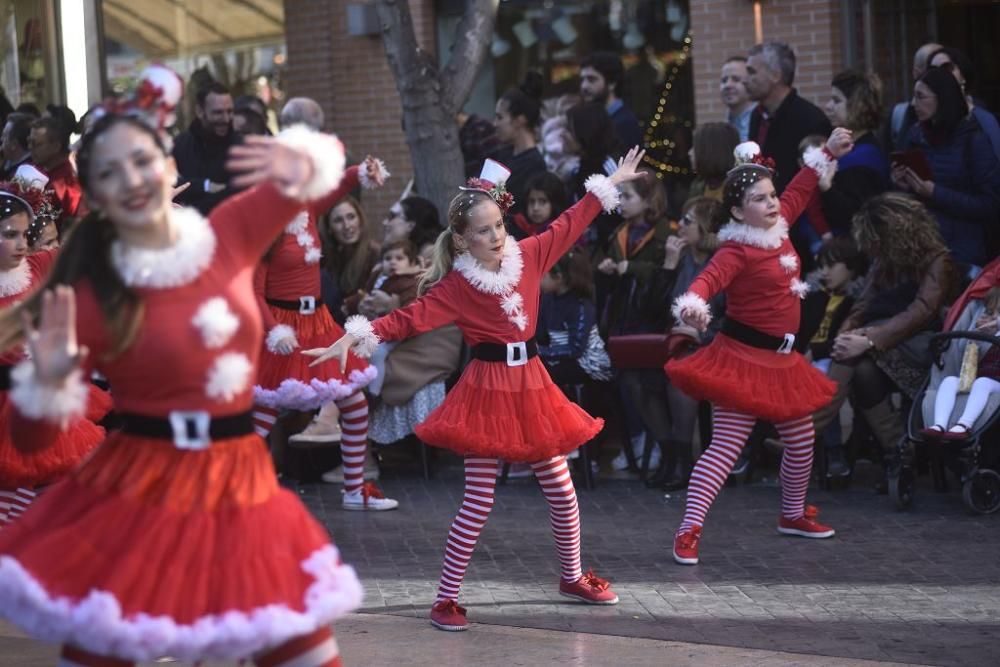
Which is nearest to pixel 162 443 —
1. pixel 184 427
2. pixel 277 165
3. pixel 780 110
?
pixel 184 427

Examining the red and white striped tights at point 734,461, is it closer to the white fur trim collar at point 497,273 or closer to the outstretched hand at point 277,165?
the white fur trim collar at point 497,273

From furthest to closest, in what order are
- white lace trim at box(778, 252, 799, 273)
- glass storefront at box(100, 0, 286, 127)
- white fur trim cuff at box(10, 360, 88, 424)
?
1. glass storefront at box(100, 0, 286, 127)
2. white lace trim at box(778, 252, 799, 273)
3. white fur trim cuff at box(10, 360, 88, 424)

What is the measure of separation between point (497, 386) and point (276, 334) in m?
2.41

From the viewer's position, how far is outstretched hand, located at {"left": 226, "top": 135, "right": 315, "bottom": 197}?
446cm

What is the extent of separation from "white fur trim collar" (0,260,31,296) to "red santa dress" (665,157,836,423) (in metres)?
3.20

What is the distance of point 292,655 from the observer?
4.32m

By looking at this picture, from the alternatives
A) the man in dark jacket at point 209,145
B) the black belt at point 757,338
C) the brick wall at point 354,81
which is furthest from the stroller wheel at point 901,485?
the brick wall at point 354,81

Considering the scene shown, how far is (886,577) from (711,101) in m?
6.95

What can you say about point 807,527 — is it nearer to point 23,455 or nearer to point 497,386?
point 497,386

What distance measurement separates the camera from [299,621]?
4152 millimetres

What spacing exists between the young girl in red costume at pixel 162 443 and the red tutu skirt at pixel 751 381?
373cm

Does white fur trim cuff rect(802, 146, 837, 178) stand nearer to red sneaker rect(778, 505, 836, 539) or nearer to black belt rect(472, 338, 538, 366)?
red sneaker rect(778, 505, 836, 539)

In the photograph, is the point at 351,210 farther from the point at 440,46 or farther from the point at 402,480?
the point at 440,46

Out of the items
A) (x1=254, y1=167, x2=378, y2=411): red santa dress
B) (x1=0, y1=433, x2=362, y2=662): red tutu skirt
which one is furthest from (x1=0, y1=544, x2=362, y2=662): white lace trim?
(x1=254, y1=167, x2=378, y2=411): red santa dress
